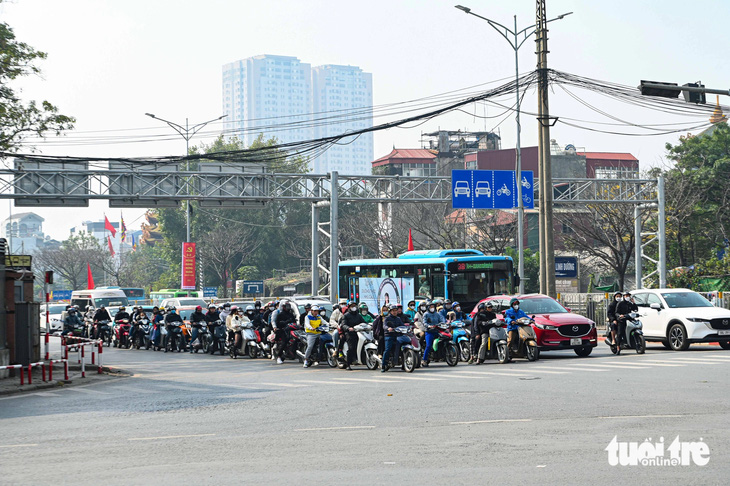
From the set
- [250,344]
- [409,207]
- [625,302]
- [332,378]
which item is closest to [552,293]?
[625,302]

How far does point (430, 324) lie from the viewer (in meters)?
22.1

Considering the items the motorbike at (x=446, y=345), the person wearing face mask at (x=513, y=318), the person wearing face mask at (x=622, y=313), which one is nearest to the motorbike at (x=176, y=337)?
the motorbike at (x=446, y=345)

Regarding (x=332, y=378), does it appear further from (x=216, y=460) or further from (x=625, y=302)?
(x=216, y=460)

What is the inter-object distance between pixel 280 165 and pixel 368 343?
7022 cm

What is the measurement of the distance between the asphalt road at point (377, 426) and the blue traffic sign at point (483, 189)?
17232mm

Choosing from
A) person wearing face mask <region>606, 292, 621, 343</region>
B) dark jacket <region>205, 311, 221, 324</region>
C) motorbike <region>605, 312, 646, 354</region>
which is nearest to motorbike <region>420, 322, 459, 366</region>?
person wearing face mask <region>606, 292, 621, 343</region>

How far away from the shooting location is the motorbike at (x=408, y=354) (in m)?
20.4

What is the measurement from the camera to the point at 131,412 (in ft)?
47.5

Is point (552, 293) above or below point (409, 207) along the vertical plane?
below

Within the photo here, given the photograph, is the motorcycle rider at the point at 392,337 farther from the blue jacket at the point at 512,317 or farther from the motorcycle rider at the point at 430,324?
the blue jacket at the point at 512,317

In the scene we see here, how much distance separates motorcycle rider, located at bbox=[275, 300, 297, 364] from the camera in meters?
25.1

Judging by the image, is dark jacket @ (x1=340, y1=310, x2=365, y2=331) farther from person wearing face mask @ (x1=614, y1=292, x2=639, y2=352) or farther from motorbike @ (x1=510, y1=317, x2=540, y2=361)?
person wearing face mask @ (x1=614, y1=292, x2=639, y2=352)

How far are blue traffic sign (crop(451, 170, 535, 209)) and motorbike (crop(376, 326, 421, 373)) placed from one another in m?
16.7

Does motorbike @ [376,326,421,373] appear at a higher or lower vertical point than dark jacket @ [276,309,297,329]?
lower
